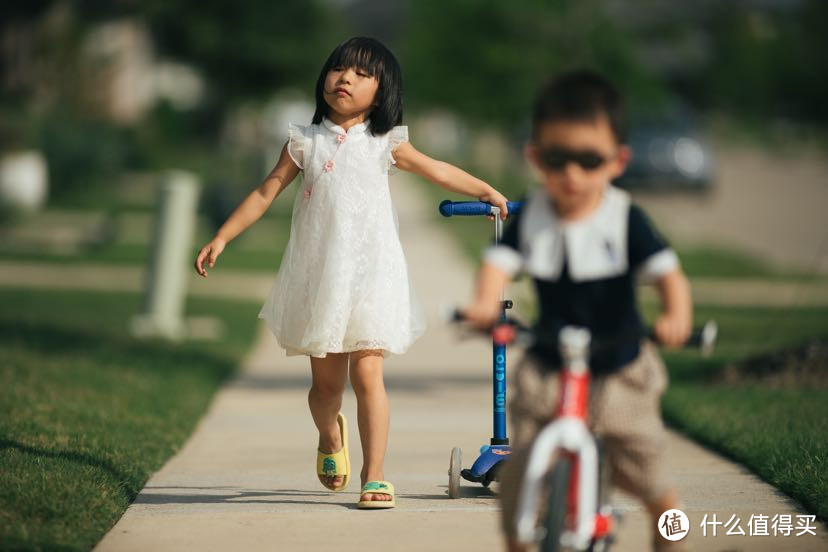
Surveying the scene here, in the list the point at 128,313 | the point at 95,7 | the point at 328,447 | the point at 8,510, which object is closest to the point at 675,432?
the point at 328,447

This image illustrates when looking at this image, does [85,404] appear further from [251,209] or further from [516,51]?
[516,51]

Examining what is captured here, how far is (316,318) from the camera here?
546cm

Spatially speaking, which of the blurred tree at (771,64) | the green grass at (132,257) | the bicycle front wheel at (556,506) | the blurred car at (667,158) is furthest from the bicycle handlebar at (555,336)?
the blurred tree at (771,64)

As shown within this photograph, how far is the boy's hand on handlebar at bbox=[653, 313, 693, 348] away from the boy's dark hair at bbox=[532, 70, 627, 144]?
526 millimetres

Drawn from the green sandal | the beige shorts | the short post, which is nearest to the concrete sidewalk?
the green sandal

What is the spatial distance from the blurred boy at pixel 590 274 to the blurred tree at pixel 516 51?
18.1 metres

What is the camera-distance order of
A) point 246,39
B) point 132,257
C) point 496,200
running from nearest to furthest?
point 496,200 → point 132,257 → point 246,39

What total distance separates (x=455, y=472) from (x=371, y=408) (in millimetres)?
456

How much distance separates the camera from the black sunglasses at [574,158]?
13.0ft

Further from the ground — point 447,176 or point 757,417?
point 447,176

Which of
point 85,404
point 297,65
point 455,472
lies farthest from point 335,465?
point 297,65

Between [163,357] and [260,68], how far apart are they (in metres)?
40.3

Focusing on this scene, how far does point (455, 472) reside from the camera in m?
5.77

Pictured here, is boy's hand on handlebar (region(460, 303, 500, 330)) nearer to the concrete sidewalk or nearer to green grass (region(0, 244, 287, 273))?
the concrete sidewalk
